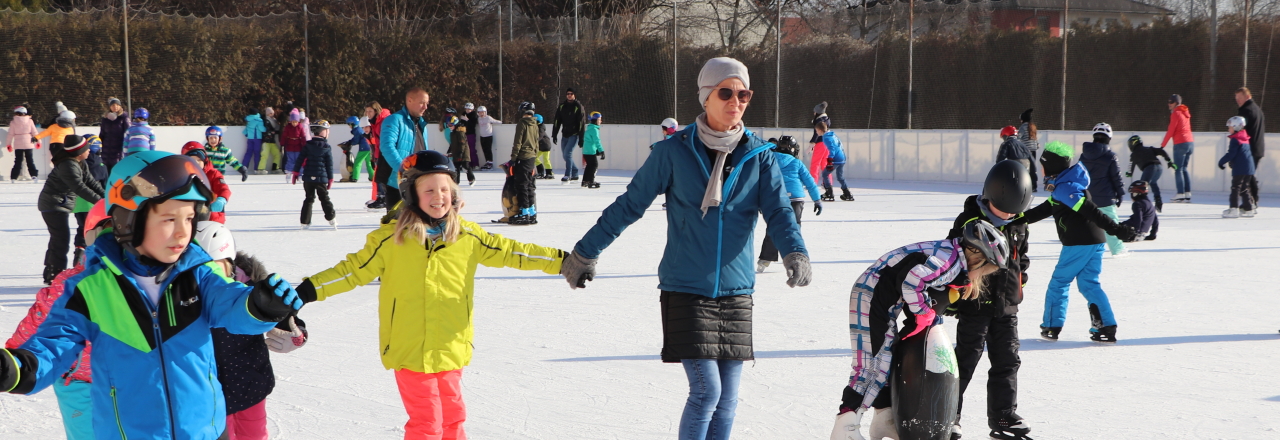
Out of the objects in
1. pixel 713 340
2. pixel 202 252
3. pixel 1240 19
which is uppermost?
pixel 1240 19

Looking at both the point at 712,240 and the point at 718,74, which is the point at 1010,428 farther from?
the point at 718,74

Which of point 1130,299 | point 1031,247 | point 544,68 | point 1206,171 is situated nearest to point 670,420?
point 1130,299

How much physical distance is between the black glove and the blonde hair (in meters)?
1.04

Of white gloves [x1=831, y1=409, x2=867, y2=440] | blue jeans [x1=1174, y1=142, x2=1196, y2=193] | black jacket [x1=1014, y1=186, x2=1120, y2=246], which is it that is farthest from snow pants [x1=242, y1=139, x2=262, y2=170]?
white gloves [x1=831, y1=409, x2=867, y2=440]

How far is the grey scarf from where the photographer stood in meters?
3.11

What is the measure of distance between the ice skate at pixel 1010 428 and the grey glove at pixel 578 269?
1509 mm

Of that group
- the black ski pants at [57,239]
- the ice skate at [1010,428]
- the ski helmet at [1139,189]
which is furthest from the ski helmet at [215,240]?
the ski helmet at [1139,189]

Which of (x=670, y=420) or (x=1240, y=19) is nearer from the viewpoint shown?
(x=670, y=420)

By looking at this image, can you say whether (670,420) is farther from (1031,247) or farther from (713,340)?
(1031,247)

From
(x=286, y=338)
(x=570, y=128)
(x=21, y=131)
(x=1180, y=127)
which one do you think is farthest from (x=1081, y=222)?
(x=21, y=131)

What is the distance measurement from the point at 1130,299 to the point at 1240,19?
10847 mm

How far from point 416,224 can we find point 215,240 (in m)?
0.54

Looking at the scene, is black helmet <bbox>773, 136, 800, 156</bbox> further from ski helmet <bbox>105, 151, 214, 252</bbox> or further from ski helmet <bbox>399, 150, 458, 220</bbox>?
ski helmet <bbox>105, 151, 214, 252</bbox>

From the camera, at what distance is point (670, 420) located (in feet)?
13.1
